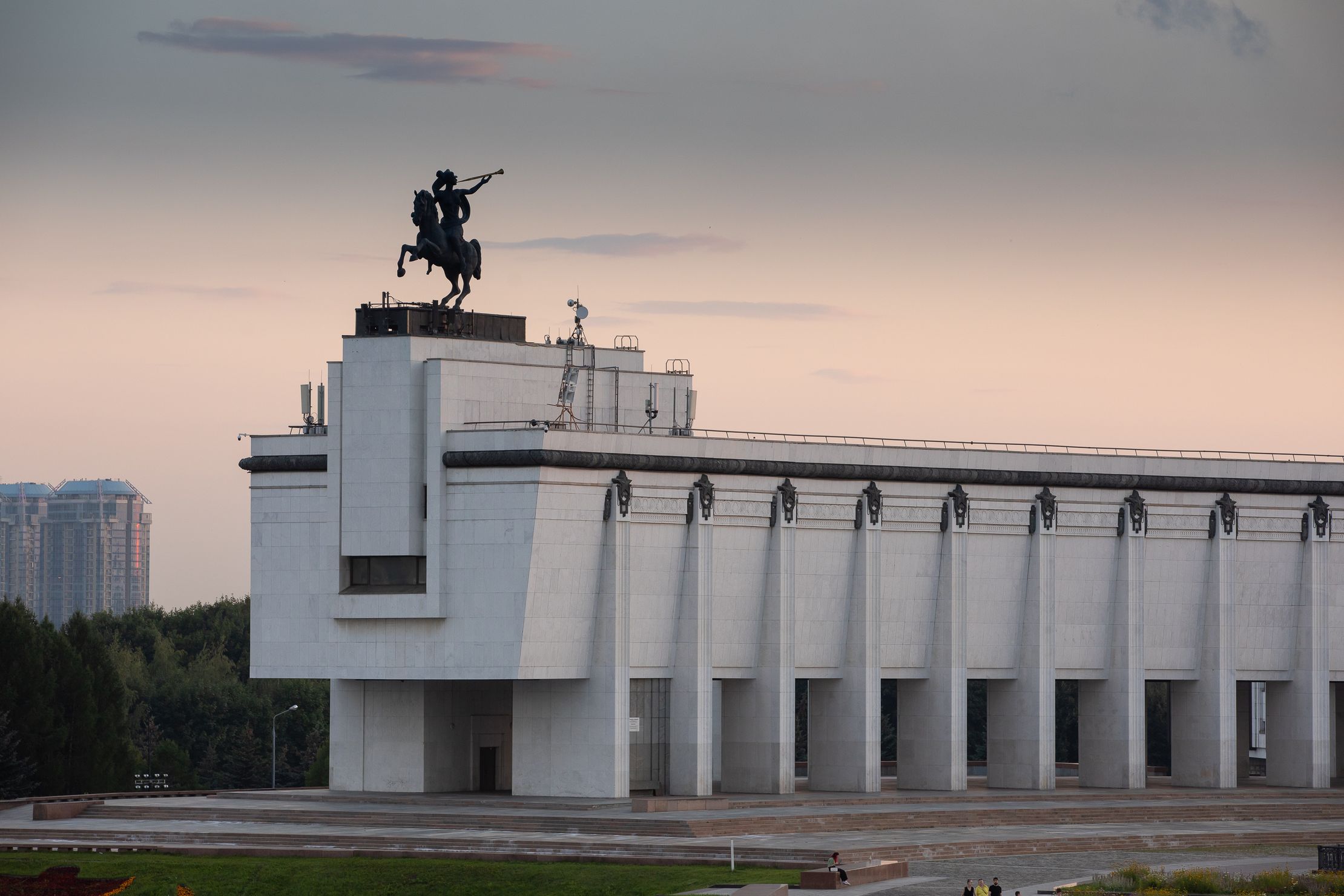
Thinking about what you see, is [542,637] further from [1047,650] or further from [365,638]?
[1047,650]

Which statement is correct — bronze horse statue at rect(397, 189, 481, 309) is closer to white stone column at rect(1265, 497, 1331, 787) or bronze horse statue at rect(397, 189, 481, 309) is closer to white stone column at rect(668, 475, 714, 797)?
white stone column at rect(668, 475, 714, 797)

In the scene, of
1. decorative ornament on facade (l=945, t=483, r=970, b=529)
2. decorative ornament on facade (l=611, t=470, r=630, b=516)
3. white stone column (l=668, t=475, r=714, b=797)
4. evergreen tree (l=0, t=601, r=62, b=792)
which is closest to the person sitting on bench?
white stone column (l=668, t=475, r=714, b=797)

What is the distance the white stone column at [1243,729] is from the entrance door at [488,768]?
116 ft

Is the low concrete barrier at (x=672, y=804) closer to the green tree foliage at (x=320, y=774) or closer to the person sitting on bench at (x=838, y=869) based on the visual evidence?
the person sitting on bench at (x=838, y=869)

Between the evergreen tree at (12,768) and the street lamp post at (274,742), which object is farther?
the street lamp post at (274,742)

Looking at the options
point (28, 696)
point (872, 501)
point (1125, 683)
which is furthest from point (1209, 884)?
point (28, 696)

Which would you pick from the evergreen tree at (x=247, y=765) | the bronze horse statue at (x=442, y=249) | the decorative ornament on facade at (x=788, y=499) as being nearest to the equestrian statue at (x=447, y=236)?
the bronze horse statue at (x=442, y=249)

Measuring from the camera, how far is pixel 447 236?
8981cm

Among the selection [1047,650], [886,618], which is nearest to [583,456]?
[886,618]

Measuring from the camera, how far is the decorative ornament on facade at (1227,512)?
97312mm

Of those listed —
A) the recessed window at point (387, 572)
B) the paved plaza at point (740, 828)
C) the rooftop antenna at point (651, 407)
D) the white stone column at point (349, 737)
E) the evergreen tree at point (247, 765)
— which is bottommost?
the evergreen tree at point (247, 765)

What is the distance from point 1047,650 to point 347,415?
31.5 m

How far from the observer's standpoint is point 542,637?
274 ft

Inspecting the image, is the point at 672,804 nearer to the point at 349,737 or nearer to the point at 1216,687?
the point at 349,737
